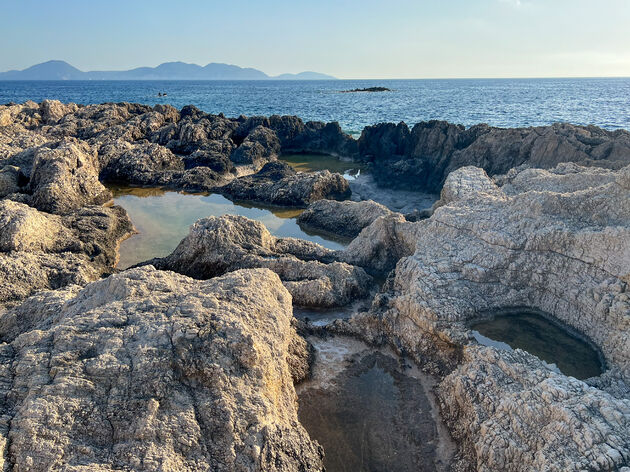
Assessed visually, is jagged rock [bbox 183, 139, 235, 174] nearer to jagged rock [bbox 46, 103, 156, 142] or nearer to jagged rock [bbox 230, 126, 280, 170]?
jagged rock [bbox 230, 126, 280, 170]

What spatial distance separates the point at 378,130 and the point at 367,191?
785cm

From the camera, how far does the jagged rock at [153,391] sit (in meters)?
3.74

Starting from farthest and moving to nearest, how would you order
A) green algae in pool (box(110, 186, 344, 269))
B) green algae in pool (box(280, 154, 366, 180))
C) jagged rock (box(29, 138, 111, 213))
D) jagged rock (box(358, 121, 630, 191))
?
green algae in pool (box(280, 154, 366, 180)) → jagged rock (box(358, 121, 630, 191)) → jagged rock (box(29, 138, 111, 213)) → green algae in pool (box(110, 186, 344, 269))

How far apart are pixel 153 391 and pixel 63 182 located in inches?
464

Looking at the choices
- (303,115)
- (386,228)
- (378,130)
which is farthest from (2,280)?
(303,115)

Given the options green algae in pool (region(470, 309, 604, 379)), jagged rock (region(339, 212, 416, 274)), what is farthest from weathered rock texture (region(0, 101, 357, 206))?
green algae in pool (region(470, 309, 604, 379))

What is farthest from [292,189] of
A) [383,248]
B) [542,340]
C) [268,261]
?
[542,340]

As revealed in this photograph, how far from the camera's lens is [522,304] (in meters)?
6.87

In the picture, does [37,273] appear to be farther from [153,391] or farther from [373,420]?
[373,420]

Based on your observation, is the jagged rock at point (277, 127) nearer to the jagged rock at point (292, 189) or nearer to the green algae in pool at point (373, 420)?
the jagged rock at point (292, 189)

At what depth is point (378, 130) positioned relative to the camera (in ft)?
81.2

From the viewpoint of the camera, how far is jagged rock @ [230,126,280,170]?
2331 centimetres

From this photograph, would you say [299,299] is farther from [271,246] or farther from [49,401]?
[49,401]

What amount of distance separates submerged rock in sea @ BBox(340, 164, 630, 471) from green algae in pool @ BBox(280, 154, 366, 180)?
45.6 ft
